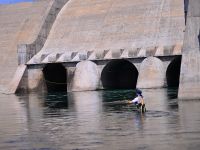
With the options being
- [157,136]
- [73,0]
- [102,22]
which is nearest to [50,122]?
[157,136]

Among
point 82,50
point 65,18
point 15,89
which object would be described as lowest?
point 15,89

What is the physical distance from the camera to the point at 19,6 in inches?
3073

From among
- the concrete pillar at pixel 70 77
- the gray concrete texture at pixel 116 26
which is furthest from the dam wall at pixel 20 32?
the concrete pillar at pixel 70 77

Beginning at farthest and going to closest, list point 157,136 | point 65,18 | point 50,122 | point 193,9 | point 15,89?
point 65,18 → point 15,89 → point 193,9 → point 50,122 → point 157,136

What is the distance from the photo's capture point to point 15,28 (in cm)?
7175

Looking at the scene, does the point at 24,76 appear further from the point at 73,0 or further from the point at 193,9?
the point at 193,9

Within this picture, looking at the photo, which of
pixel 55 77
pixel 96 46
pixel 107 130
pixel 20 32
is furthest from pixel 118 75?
pixel 107 130

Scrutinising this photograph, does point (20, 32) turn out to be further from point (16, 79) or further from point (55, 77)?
point (16, 79)

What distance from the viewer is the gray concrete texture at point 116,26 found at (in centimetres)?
5944

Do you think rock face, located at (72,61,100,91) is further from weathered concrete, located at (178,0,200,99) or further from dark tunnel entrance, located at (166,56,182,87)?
weathered concrete, located at (178,0,200,99)

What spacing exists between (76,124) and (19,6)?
5659 centimetres

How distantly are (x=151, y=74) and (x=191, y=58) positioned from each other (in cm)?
2081

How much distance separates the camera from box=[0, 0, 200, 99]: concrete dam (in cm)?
5603

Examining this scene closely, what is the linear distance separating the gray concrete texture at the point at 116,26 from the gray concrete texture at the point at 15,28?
8.63 feet
